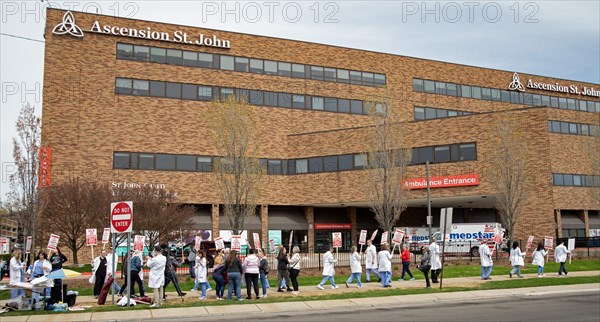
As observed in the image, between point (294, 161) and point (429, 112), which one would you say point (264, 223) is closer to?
point (294, 161)

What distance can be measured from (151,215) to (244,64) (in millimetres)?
19529

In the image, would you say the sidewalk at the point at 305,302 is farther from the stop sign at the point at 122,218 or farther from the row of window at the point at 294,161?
the row of window at the point at 294,161

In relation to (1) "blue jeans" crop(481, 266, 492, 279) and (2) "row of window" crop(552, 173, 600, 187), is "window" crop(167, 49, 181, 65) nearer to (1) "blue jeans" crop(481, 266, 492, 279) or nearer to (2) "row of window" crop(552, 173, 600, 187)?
(1) "blue jeans" crop(481, 266, 492, 279)

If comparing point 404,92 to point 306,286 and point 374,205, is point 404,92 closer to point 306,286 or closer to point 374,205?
point 374,205

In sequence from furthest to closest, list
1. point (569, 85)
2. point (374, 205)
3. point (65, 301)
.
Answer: point (569, 85) → point (374, 205) → point (65, 301)

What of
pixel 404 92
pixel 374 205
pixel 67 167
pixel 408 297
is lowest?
pixel 408 297

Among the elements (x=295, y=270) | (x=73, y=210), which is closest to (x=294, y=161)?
(x=73, y=210)

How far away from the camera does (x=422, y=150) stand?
42.2 m

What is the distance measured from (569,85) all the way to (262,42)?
35.5 metres

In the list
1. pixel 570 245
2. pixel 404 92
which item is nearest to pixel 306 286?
pixel 570 245

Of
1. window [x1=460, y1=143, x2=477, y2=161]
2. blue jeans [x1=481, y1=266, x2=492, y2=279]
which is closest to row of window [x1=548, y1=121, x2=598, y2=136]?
window [x1=460, y1=143, x2=477, y2=161]

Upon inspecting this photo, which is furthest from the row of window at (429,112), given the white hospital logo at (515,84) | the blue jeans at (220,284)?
the blue jeans at (220,284)

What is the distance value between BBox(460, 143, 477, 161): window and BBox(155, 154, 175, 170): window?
2172 centimetres

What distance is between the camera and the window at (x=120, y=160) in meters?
41.4
